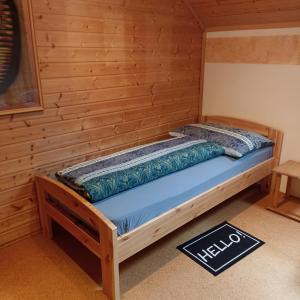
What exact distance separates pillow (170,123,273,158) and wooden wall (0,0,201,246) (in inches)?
14.6

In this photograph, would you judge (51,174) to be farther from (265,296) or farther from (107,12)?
(265,296)

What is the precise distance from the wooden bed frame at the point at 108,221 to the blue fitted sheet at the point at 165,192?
5 centimetres

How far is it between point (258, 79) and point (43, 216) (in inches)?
96.4

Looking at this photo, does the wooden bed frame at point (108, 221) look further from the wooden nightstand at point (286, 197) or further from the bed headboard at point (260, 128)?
the bed headboard at point (260, 128)

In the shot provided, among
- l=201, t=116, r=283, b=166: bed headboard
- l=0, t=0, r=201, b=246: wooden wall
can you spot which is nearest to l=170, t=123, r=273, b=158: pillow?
l=201, t=116, r=283, b=166: bed headboard

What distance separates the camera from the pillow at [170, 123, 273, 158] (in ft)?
8.93

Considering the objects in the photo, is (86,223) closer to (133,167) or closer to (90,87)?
(133,167)

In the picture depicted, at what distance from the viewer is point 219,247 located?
2328mm

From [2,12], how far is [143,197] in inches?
60.6

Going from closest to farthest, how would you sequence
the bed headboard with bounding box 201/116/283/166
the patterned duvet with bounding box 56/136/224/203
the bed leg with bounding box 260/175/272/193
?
the patterned duvet with bounding box 56/136/224/203 → the bed headboard with bounding box 201/116/283/166 → the bed leg with bounding box 260/175/272/193

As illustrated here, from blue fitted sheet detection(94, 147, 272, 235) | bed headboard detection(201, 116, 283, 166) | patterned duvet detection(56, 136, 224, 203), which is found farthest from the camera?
bed headboard detection(201, 116, 283, 166)

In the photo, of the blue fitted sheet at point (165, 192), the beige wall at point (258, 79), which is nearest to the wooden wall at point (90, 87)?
the beige wall at point (258, 79)

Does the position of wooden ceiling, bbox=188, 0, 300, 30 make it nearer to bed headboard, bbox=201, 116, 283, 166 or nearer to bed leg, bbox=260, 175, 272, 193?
bed headboard, bbox=201, 116, 283, 166

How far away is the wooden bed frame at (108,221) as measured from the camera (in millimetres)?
1761
